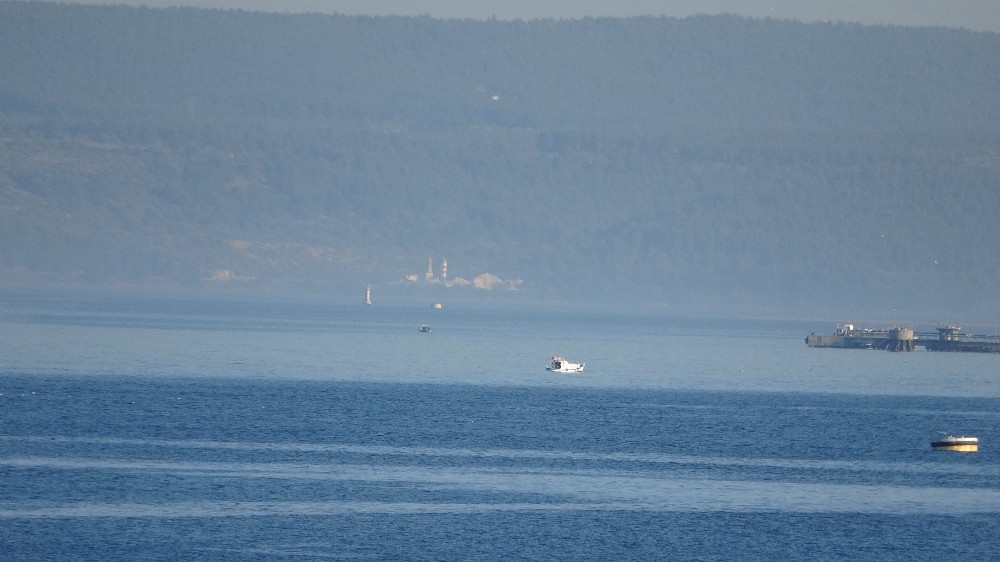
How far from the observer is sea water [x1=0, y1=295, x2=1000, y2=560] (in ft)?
197

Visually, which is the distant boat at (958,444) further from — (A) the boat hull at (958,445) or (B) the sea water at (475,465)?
(B) the sea water at (475,465)

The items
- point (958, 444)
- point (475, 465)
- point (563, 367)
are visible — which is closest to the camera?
point (475, 465)

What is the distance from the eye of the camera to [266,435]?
290 ft

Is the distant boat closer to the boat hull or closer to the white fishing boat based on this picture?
the boat hull

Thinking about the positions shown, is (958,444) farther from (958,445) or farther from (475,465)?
(475,465)

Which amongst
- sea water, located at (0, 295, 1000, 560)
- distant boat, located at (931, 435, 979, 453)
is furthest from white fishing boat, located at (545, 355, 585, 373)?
distant boat, located at (931, 435, 979, 453)

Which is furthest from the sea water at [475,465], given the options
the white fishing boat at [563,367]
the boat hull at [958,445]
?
the white fishing boat at [563,367]

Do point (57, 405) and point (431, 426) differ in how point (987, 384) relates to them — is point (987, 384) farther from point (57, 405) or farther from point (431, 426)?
point (57, 405)

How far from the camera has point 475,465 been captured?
78625 millimetres

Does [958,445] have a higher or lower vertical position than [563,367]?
lower

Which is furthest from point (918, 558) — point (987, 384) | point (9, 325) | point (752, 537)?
point (9, 325)

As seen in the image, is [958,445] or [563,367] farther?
[563,367]

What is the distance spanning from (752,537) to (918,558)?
6009mm

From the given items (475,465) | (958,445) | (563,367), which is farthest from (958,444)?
(563,367)
